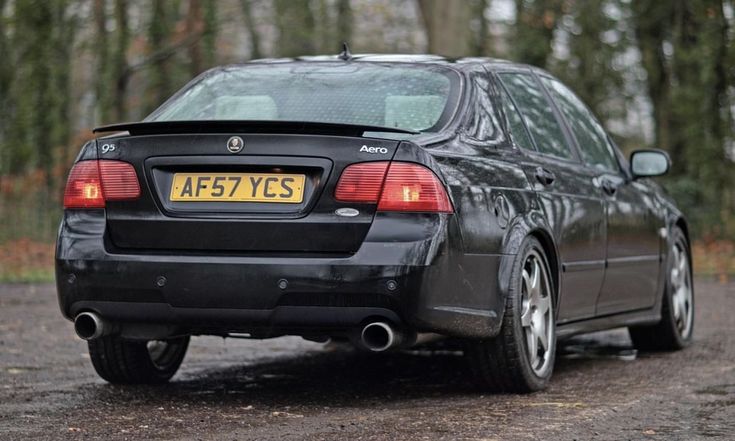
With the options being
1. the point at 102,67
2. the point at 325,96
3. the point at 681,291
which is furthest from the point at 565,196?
the point at 102,67

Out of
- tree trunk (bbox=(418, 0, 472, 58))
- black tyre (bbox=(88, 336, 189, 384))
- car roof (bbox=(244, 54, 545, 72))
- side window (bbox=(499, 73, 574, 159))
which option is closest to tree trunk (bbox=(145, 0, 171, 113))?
tree trunk (bbox=(418, 0, 472, 58))

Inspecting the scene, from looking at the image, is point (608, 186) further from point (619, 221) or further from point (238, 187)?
point (238, 187)

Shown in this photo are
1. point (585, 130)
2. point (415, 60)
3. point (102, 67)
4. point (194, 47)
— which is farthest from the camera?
point (194, 47)

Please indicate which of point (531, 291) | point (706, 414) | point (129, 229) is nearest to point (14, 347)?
point (129, 229)

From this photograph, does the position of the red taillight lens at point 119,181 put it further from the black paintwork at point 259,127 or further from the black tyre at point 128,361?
the black tyre at point 128,361

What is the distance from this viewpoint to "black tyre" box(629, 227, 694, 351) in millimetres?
8578

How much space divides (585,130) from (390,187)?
2.81 meters

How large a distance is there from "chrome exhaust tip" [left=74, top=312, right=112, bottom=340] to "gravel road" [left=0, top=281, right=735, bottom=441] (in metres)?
0.30

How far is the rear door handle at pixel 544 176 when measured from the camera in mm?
6795

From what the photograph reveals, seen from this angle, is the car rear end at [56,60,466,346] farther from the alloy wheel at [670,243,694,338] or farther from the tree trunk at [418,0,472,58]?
the tree trunk at [418,0,472,58]

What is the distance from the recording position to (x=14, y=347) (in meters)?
8.69

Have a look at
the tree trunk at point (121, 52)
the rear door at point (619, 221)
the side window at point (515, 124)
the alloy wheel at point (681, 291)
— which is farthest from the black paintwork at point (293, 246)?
the tree trunk at point (121, 52)

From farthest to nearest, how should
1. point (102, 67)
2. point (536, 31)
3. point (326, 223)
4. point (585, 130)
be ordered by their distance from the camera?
point (536, 31), point (102, 67), point (585, 130), point (326, 223)

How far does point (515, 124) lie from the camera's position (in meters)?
6.94
